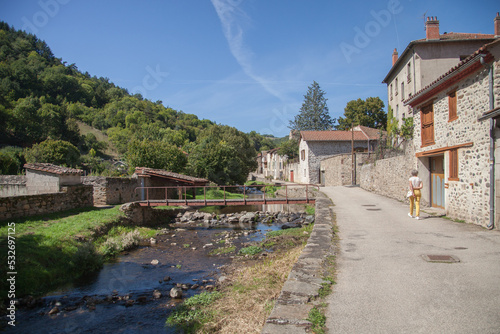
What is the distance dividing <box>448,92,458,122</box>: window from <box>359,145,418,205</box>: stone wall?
3.52 metres

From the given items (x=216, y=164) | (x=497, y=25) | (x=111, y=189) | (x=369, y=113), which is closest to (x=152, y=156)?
(x=216, y=164)

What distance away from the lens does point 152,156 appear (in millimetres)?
29062

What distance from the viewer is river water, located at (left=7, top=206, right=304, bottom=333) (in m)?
5.97

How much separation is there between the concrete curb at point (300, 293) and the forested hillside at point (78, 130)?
25.2 m

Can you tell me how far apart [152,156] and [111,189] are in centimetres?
995

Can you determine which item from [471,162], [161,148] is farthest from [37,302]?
[161,148]

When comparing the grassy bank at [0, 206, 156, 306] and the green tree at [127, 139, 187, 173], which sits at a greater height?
the green tree at [127, 139, 187, 173]

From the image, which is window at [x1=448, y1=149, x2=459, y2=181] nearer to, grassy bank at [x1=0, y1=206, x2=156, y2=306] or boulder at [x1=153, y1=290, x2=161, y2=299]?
boulder at [x1=153, y1=290, x2=161, y2=299]

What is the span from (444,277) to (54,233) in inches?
436

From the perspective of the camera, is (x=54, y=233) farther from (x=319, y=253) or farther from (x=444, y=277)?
(x=444, y=277)

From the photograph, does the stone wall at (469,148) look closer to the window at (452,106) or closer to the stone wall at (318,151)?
the window at (452,106)

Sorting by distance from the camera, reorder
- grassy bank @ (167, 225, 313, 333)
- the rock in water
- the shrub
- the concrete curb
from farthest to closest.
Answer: the shrub < the rock in water < grassy bank @ (167, 225, 313, 333) < the concrete curb

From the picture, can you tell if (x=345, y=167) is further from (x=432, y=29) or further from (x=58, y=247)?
(x=58, y=247)

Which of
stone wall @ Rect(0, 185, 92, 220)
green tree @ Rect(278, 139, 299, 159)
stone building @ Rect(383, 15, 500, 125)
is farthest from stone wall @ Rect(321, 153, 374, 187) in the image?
stone wall @ Rect(0, 185, 92, 220)
